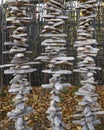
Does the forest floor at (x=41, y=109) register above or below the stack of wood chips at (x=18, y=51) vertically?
below

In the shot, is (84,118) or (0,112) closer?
(84,118)

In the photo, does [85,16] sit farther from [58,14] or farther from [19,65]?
[19,65]

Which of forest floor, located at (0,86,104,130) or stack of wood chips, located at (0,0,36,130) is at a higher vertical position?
stack of wood chips, located at (0,0,36,130)

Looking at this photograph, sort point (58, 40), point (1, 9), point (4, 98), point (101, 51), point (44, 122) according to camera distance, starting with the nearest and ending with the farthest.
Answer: point (58, 40), point (44, 122), point (4, 98), point (1, 9), point (101, 51)

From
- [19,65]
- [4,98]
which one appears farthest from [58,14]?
[4,98]

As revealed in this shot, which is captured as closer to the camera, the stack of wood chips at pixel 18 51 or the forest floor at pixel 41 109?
the stack of wood chips at pixel 18 51

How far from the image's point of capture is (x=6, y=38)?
8.53m

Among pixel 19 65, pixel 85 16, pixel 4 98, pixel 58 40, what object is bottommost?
pixel 4 98

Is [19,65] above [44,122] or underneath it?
above

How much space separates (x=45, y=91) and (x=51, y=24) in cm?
468

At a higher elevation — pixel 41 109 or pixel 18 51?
pixel 18 51

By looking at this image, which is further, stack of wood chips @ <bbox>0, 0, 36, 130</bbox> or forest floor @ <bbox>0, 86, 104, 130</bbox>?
forest floor @ <bbox>0, 86, 104, 130</bbox>

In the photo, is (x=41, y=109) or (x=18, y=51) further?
(x=41, y=109)

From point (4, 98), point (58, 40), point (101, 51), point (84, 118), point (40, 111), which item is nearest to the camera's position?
point (58, 40)
